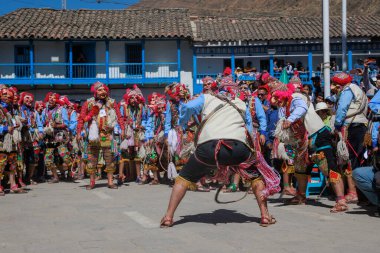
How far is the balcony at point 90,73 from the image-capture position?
33188 mm

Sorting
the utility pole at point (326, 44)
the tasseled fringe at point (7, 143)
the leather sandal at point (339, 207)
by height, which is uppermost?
the utility pole at point (326, 44)

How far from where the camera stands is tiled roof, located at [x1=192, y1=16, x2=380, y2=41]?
33188 mm

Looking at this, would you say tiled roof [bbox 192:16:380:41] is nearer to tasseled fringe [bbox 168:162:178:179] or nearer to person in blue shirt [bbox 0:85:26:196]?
tasseled fringe [bbox 168:162:178:179]

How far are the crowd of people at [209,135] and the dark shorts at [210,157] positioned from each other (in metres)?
0.02

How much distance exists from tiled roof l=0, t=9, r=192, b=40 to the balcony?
171 cm

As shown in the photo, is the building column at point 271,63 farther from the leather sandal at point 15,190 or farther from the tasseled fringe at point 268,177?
the tasseled fringe at point 268,177

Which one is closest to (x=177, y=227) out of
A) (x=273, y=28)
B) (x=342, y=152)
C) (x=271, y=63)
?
(x=342, y=152)

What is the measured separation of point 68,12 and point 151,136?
88.2 ft

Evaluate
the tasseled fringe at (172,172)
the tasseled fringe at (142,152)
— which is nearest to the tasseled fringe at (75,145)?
the tasseled fringe at (142,152)

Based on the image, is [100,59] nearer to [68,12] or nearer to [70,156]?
[68,12]

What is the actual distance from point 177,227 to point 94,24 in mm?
29622

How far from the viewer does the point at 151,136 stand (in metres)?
12.6

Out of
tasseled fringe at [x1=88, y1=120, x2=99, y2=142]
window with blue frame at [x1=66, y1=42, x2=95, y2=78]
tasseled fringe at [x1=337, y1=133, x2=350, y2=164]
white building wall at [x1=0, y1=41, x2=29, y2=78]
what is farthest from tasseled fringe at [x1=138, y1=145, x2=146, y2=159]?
white building wall at [x1=0, y1=41, x2=29, y2=78]

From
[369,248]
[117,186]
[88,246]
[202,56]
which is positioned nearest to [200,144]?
[88,246]
